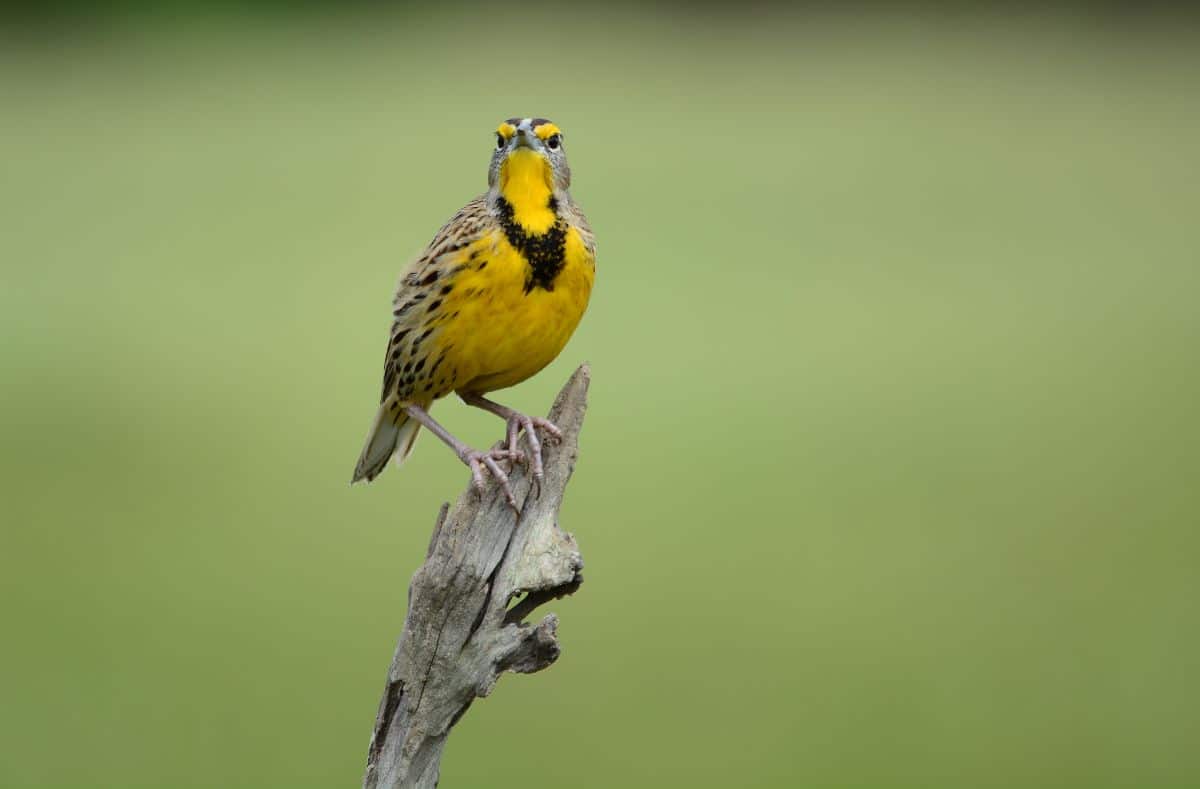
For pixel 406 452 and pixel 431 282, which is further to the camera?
pixel 406 452

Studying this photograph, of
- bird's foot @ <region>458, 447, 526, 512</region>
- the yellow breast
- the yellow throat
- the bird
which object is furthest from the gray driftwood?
the yellow throat

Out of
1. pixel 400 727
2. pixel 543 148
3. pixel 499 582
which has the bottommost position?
pixel 400 727

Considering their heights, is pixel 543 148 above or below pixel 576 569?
above

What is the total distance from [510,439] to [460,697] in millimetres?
352

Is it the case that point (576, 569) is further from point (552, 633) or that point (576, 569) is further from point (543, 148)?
point (543, 148)

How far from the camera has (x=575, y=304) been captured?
181 cm

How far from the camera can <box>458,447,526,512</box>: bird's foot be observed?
1.53 m

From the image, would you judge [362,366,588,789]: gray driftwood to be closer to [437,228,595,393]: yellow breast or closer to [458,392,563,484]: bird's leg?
[458,392,563,484]: bird's leg

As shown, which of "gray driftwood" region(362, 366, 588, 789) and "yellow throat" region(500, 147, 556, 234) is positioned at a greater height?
"yellow throat" region(500, 147, 556, 234)

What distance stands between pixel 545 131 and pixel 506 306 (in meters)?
0.24

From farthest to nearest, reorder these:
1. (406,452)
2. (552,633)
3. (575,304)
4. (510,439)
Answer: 1. (406,452)
2. (575,304)
3. (510,439)
4. (552,633)

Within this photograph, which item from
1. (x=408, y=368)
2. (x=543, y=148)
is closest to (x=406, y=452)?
(x=408, y=368)

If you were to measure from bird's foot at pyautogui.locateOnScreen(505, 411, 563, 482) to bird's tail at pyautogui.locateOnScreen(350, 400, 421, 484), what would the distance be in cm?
36

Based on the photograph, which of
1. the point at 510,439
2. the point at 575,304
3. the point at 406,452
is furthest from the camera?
the point at 406,452
